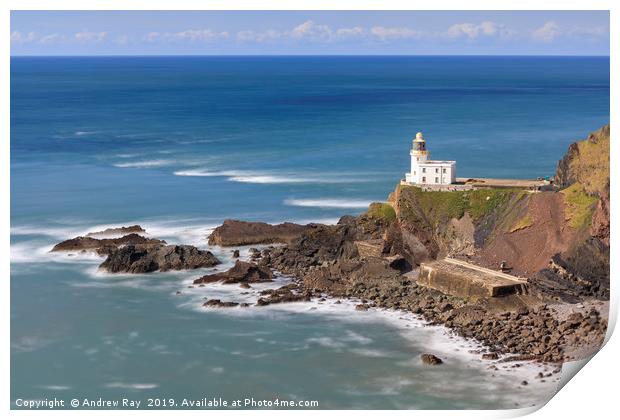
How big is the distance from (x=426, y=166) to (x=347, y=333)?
9687 mm

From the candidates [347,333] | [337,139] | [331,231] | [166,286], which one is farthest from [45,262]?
[337,139]

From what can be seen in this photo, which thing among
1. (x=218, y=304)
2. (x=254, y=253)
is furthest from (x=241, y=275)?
(x=254, y=253)

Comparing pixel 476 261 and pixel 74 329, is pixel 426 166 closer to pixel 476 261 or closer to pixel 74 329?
pixel 476 261

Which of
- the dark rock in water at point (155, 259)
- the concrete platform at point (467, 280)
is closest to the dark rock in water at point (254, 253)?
the dark rock in water at point (155, 259)

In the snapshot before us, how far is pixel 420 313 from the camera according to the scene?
2853cm

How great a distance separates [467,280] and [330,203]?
13.4 metres

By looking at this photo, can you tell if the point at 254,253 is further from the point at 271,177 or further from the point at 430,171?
the point at 271,177

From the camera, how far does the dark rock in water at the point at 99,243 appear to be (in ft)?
116

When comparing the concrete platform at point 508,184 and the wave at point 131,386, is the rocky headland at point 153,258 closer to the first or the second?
the concrete platform at point 508,184

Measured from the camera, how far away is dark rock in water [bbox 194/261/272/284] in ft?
104

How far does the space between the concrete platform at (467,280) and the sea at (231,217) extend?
2119mm

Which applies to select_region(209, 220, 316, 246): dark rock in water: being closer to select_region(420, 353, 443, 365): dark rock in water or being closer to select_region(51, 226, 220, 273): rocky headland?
select_region(51, 226, 220, 273): rocky headland

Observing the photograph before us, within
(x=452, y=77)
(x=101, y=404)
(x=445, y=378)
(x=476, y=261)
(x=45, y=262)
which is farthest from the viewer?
(x=452, y=77)

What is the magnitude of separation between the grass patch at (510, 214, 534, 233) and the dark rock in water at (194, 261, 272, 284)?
24.5ft
